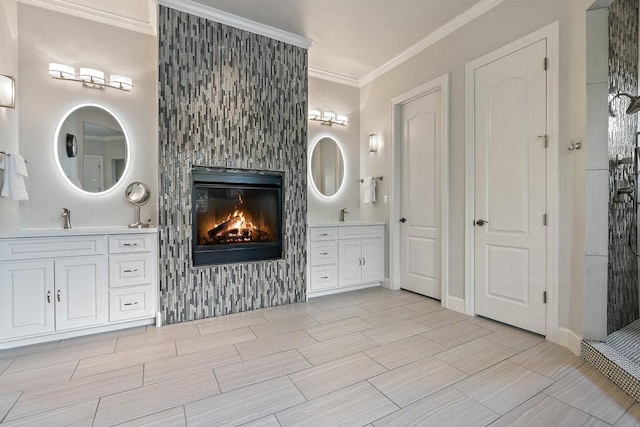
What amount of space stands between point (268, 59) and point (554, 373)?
12.3 feet

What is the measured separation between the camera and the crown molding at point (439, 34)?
114 inches

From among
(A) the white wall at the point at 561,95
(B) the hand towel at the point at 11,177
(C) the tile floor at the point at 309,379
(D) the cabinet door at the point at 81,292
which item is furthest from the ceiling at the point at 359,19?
(C) the tile floor at the point at 309,379

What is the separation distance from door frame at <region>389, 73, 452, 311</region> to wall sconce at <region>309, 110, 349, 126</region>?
2.57 ft

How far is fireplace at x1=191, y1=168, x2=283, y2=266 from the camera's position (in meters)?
3.13

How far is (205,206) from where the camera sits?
10.5 ft

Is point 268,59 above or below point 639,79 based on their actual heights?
above

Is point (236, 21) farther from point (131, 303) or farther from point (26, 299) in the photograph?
point (26, 299)

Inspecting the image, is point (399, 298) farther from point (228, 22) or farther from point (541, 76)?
point (228, 22)

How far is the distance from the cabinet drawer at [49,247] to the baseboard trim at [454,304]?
3400 millimetres

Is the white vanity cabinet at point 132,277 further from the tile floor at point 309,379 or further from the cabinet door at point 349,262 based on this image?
the cabinet door at point 349,262

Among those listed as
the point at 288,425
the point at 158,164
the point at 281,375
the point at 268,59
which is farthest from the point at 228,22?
the point at 288,425

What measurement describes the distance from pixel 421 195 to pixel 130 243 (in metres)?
3.18

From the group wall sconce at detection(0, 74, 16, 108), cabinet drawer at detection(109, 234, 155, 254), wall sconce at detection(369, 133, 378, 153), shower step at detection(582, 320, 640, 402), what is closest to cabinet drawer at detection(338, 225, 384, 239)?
wall sconce at detection(369, 133, 378, 153)

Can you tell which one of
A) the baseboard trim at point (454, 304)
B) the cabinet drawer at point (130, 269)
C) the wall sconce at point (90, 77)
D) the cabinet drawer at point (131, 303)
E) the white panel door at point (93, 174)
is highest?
the wall sconce at point (90, 77)
